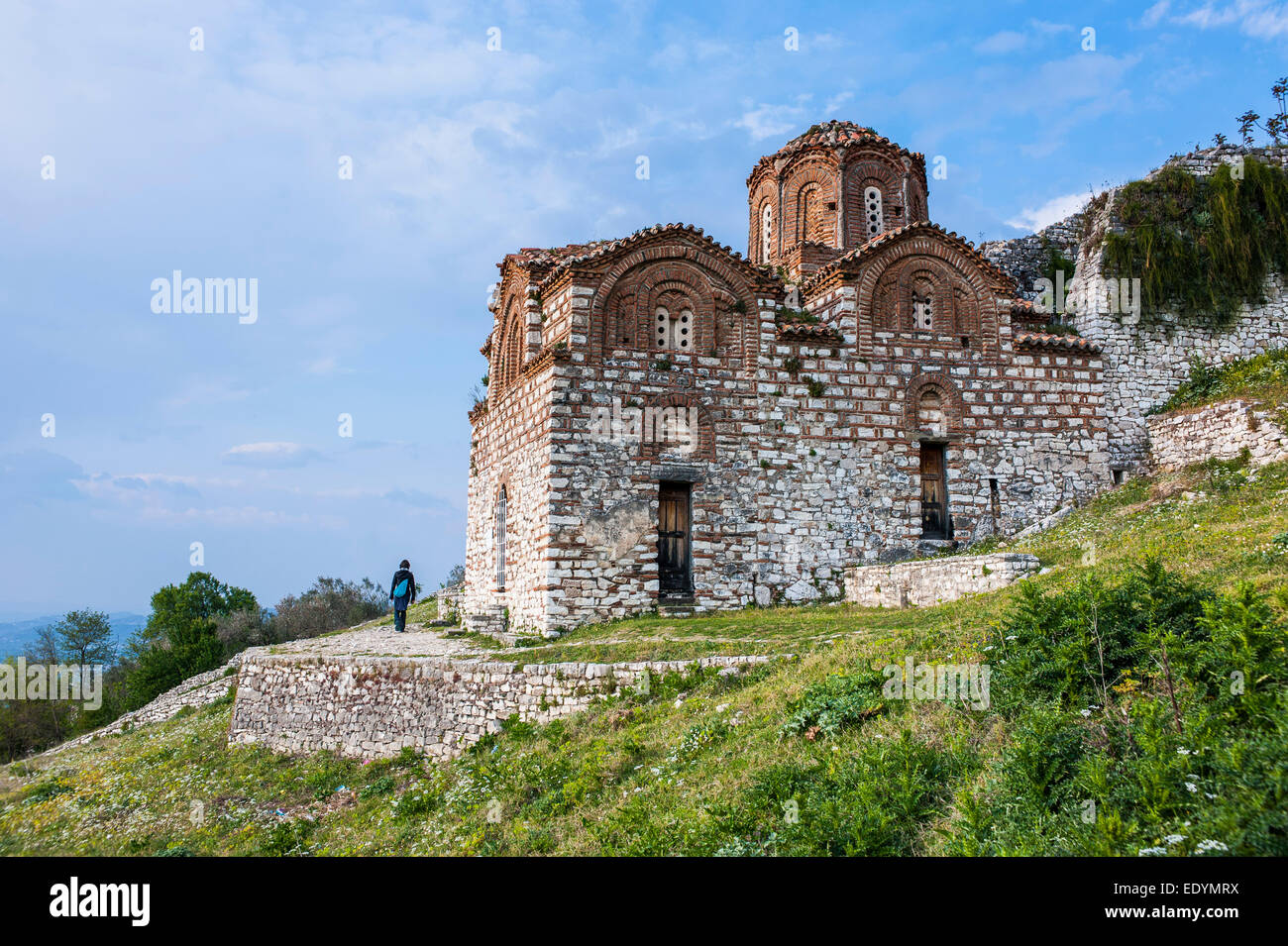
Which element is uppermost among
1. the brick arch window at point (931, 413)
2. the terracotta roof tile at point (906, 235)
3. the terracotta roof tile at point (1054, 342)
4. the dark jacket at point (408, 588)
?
the terracotta roof tile at point (906, 235)

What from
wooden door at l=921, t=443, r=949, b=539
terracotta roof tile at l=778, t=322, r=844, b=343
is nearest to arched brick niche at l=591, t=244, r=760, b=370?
terracotta roof tile at l=778, t=322, r=844, b=343

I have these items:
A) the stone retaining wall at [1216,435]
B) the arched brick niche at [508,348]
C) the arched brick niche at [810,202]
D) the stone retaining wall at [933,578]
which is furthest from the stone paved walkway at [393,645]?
the stone retaining wall at [1216,435]

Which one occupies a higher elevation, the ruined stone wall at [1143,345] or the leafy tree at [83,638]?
the ruined stone wall at [1143,345]

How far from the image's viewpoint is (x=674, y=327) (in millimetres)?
17234

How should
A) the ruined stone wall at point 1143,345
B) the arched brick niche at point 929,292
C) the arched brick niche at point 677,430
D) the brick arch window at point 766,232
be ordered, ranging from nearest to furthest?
the arched brick niche at point 677,430
the arched brick niche at point 929,292
the ruined stone wall at point 1143,345
the brick arch window at point 766,232

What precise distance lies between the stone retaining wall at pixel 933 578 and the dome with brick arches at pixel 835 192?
26.6 ft

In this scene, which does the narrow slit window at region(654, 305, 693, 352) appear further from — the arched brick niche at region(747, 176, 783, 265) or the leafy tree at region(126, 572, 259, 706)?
the leafy tree at region(126, 572, 259, 706)

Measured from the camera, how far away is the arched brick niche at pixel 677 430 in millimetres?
16516

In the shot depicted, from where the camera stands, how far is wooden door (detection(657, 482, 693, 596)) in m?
16.6

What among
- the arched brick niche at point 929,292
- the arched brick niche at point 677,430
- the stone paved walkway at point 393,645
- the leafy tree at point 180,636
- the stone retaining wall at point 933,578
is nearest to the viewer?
the stone retaining wall at point 933,578

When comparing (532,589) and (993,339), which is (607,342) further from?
(993,339)

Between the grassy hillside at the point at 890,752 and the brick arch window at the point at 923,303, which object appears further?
the brick arch window at the point at 923,303

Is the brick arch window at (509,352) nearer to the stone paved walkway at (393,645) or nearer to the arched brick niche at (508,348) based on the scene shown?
the arched brick niche at (508,348)

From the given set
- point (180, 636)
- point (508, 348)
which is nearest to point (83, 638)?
point (180, 636)
